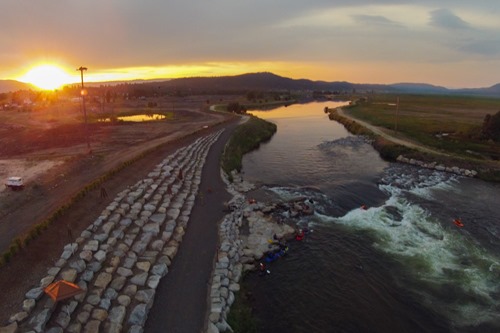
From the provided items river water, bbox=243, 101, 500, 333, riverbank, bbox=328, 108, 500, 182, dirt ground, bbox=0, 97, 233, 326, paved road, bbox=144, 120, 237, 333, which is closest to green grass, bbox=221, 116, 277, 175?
river water, bbox=243, 101, 500, 333

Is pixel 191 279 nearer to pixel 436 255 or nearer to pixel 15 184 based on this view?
pixel 436 255

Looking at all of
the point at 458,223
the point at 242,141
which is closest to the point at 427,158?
the point at 458,223

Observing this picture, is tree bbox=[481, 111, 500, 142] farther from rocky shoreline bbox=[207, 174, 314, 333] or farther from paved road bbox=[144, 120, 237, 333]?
paved road bbox=[144, 120, 237, 333]

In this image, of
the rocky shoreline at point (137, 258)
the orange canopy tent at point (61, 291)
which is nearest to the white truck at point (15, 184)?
the rocky shoreline at point (137, 258)

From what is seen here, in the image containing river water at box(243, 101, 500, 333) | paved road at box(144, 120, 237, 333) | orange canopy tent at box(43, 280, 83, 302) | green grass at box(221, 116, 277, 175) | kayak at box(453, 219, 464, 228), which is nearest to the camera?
orange canopy tent at box(43, 280, 83, 302)

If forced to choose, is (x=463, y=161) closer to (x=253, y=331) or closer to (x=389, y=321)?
(x=389, y=321)
